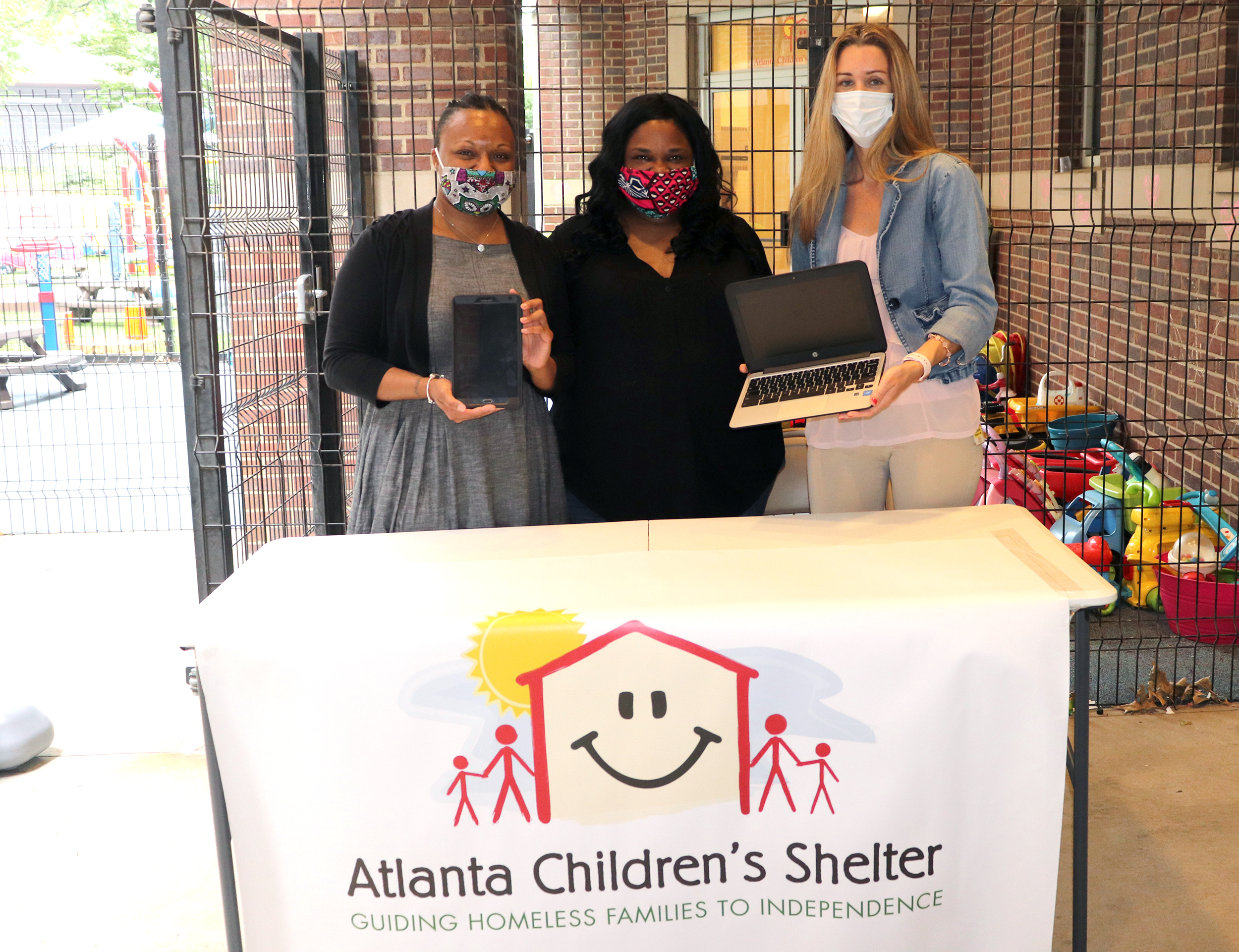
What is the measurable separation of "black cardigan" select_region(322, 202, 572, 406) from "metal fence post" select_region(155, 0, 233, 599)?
31.9 inches

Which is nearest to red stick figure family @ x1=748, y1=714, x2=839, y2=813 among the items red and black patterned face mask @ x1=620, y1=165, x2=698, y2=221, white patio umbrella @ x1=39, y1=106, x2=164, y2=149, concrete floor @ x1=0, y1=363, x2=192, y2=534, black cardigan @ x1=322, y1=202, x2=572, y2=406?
black cardigan @ x1=322, y1=202, x2=572, y2=406

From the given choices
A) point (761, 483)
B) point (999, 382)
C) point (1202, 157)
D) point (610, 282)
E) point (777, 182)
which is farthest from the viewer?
point (777, 182)

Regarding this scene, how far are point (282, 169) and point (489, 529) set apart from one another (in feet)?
6.11

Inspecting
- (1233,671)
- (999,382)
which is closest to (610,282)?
(1233,671)

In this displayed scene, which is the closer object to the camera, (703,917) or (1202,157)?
(703,917)

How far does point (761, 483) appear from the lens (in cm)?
245

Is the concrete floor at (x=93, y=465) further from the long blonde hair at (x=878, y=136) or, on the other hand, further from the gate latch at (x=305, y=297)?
the long blonde hair at (x=878, y=136)

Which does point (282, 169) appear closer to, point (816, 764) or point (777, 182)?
point (816, 764)

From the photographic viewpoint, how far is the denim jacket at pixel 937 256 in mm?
2096

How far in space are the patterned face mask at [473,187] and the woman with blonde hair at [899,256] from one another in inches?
23.4

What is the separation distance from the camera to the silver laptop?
6.73ft

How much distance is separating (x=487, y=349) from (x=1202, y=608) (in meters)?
2.58

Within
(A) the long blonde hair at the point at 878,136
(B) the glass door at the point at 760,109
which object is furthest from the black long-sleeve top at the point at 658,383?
(B) the glass door at the point at 760,109

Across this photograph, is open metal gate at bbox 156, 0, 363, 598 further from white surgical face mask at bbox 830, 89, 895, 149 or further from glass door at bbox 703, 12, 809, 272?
glass door at bbox 703, 12, 809, 272
